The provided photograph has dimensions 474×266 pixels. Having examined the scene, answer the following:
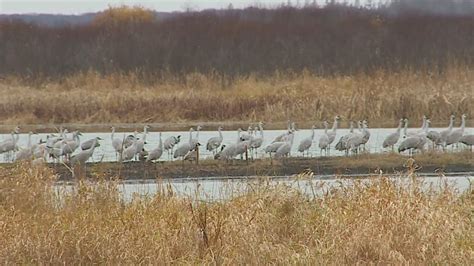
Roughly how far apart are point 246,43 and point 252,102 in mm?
10563

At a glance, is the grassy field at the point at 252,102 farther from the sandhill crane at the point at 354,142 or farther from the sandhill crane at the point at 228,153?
the sandhill crane at the point at 228,153

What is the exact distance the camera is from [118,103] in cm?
2420

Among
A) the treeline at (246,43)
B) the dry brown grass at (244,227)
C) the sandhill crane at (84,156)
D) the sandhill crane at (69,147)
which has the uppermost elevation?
the dry brown grass at (244,227)

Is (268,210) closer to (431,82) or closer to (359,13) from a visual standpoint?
(431,82)

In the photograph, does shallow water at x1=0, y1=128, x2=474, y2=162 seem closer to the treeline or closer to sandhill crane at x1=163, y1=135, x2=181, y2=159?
sandhill crane at x1=163, y1=135, x2=181, y2=159

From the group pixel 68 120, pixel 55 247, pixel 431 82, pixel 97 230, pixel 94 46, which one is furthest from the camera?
pixel 94 46

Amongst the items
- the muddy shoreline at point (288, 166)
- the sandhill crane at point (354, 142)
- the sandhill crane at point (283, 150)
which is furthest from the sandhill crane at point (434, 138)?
the sandhill crane at point (283, 150)

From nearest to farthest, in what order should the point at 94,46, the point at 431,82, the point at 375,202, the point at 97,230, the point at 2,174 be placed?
the point at 97,230 → the point at 375,202 → the point at 2,174 → the point at 431,82 → the point at 94,46

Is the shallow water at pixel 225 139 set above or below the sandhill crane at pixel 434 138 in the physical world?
below

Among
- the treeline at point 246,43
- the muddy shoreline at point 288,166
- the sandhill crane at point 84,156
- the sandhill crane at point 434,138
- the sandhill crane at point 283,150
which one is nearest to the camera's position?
the muddy shoreline at point 288,166

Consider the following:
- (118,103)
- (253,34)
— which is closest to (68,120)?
(118,103)

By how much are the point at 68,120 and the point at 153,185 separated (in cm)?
1175

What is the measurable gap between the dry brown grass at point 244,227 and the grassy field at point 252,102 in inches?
542

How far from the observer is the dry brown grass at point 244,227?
6.87 m
